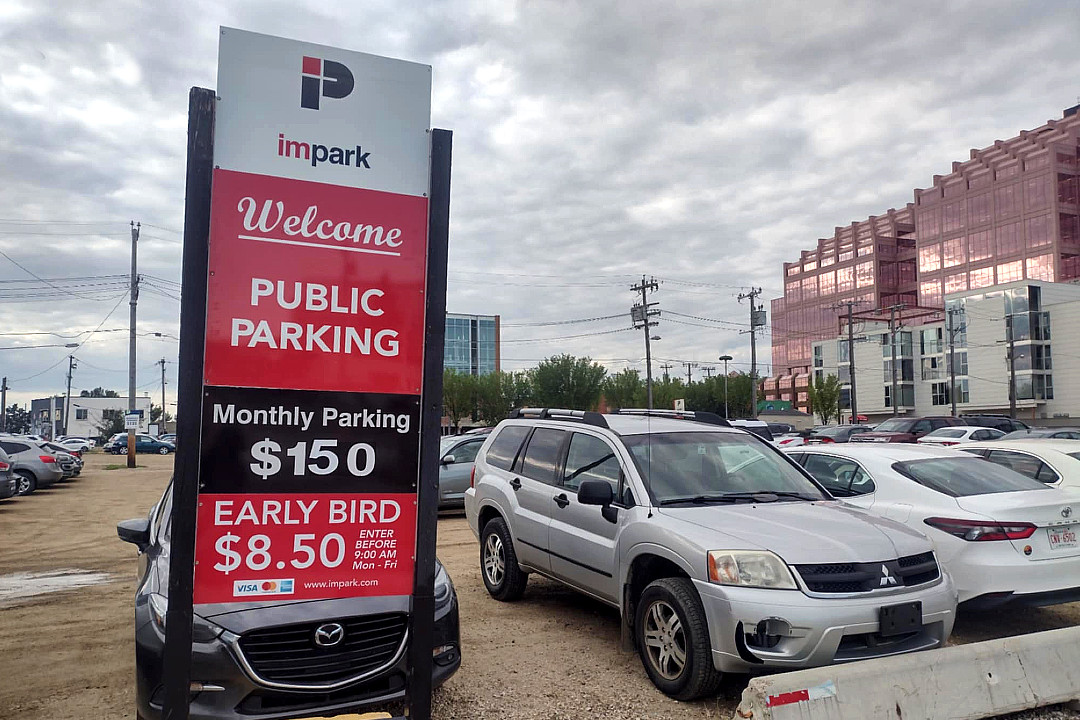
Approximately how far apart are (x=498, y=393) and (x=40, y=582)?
219 ft

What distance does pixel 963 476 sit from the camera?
23.0 ft

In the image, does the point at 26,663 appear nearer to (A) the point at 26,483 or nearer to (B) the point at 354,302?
(B) the point at 354,302

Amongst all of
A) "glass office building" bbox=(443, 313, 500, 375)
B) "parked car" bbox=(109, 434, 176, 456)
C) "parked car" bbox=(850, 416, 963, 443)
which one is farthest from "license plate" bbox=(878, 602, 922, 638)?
"glass office building" bbox=(443, 313, 500, 375)

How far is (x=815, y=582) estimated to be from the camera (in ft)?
15.7

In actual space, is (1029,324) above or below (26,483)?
above

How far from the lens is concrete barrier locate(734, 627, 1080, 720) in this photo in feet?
13.9

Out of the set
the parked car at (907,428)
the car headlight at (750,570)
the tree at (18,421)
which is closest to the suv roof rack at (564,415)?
the car headlight at (750,570)

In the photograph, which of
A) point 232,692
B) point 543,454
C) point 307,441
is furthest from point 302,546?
point 543,454

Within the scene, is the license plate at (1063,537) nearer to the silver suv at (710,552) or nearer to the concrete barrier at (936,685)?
the concrete barrier at (936,685)

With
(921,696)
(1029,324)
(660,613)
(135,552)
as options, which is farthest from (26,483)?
(1029,324)

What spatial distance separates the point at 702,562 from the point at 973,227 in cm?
10713

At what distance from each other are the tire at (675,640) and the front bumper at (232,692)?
169cm

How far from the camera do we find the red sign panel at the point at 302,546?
334cm

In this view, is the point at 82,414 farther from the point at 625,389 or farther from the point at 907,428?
the point at 907,428
